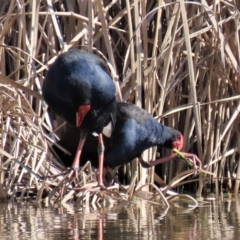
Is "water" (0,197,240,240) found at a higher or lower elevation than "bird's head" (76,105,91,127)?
lower

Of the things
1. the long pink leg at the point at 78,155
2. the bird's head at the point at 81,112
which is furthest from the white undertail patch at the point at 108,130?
the bird's head at the point at 81,112

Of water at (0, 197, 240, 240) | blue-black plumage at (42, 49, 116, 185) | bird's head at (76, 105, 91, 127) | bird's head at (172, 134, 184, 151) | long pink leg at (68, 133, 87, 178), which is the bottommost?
water at (0, 197, 240, 240)

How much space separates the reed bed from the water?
0.24 metres

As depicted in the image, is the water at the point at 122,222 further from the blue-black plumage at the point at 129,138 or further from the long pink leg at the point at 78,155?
the blue-black plumage at the point at 129,138

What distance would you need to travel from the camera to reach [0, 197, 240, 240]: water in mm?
3322

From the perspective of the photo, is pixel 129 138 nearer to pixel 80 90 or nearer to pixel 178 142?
pixel 178 142

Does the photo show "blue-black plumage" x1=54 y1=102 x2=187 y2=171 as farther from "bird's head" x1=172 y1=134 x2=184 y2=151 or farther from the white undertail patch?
the white undertail patch

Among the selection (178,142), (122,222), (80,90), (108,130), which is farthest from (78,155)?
(122,222)

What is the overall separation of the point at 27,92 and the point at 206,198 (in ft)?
4.03

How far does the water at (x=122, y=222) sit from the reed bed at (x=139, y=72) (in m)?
0.24

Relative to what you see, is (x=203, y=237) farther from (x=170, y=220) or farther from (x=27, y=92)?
(x=27, y=92)

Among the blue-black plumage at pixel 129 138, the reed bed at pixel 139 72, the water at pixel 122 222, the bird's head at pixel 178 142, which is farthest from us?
the bird's head at pixel 178 142

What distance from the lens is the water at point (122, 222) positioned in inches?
131

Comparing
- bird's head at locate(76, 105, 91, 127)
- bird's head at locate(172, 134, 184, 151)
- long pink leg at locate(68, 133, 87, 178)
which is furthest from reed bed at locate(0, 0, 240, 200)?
bird's head at locate(76, 105, 91, 127)
